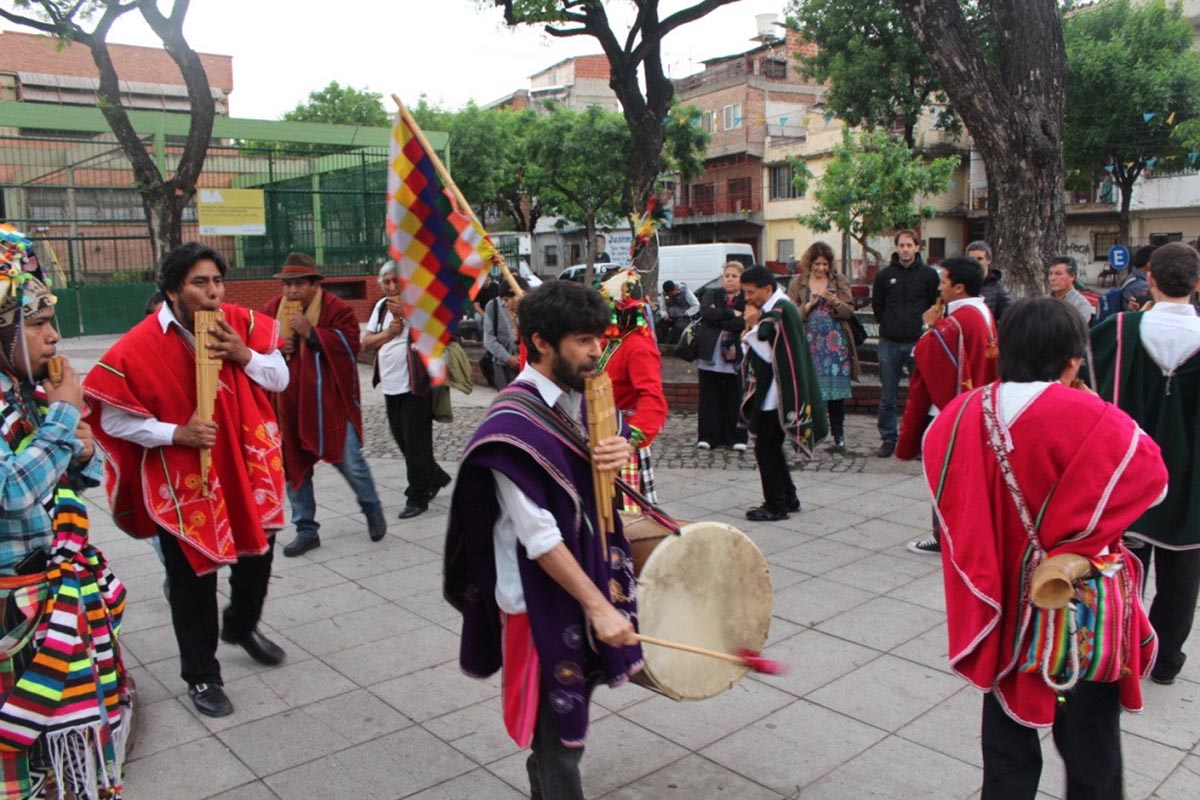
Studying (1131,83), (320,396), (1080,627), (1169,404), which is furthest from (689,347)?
(1131,83)

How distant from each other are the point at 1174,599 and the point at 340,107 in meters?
45.4

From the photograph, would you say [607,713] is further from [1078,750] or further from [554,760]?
[1078,750]

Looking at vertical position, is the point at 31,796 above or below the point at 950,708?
above

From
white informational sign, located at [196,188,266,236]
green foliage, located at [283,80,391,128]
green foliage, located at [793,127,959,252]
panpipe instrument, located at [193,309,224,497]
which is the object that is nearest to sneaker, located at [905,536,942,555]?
panpipe instrument, located at [193,309,224,497]

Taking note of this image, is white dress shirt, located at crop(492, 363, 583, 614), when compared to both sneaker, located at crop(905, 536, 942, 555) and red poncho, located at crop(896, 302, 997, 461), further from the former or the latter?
sneaker, located at crop(905, 536, 942, 555)

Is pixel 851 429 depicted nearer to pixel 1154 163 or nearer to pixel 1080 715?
pixel 1080 715

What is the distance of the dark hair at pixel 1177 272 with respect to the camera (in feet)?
13.0

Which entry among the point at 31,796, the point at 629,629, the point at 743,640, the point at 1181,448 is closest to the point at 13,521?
the point at 31,796

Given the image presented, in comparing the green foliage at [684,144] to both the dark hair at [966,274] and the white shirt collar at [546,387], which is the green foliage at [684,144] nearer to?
the dark hair at [966,274]

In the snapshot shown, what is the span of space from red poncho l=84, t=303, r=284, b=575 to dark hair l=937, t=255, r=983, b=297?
3826 millimetres

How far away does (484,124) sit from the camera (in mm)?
36031

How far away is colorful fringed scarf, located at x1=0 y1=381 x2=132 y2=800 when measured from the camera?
282cm

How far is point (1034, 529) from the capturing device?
2592 mm

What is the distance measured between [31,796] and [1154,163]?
112 ft
